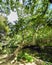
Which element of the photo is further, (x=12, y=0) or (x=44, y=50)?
(x=44, y=50)

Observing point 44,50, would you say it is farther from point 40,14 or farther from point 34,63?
point 40,14

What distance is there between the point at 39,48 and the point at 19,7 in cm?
1764

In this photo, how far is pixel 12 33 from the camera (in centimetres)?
1182

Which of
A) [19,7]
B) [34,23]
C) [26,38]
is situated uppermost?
[19,7]

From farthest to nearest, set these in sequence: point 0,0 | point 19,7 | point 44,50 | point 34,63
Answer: point 44,50
point 34,63
point 19,7
point 0,0

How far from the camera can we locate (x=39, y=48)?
93.1ft

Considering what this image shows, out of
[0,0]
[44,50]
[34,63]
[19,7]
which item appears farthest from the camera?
[44,50]

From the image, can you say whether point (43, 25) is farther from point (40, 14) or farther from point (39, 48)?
point (39, 48)

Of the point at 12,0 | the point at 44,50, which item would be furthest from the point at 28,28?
the point at 44,50

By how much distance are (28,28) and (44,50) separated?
1676 centimetres

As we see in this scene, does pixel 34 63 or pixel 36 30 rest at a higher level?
pixel 36 30

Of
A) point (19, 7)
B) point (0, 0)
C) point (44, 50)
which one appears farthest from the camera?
point (44, 50)

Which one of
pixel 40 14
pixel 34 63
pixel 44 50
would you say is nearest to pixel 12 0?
pixel 40 14

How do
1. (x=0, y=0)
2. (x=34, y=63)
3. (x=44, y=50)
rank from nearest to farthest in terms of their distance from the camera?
(x=0, y=0) → (x=34, y=63) → (x=44, y=50)
